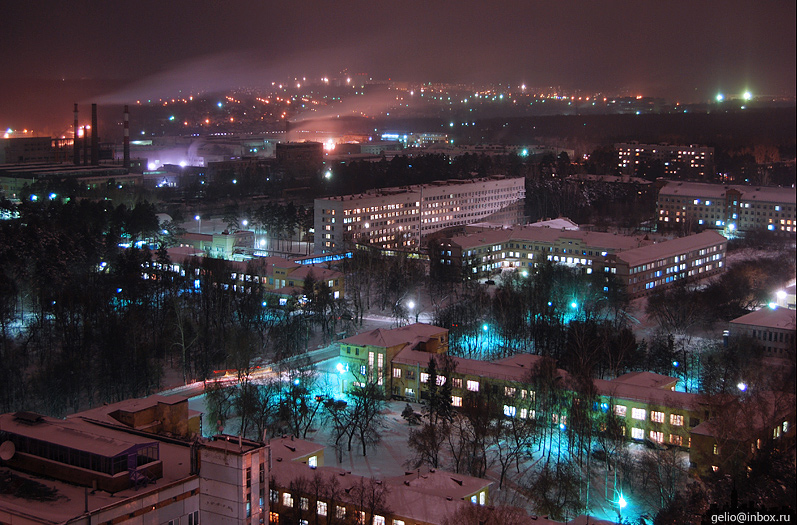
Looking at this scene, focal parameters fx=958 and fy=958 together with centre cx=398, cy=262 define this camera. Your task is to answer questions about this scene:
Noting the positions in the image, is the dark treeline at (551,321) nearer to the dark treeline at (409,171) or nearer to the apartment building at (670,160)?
the dark treeline at (409,171)

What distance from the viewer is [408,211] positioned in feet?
55.1

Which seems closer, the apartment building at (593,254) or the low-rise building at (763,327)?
the low-rise building at (763,327)

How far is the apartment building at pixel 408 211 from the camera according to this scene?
49.7 feet

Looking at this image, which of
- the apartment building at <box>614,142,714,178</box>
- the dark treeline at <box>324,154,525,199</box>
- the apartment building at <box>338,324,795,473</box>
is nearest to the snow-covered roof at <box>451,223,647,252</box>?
the apartment building at <box>338,324,795,473</box>

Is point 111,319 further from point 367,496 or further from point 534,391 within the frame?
point 367,496

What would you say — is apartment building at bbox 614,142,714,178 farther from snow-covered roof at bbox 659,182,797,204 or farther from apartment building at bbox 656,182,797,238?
apartment building at bbox 656,182,797,238

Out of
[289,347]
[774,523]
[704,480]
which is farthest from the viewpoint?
[289,347]

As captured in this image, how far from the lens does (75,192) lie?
694 inches

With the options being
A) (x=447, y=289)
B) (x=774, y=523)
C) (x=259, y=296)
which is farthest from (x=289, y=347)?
(x=774, y=523)

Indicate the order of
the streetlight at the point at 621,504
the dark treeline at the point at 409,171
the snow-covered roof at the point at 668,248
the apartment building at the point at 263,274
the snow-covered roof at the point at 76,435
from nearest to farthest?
the snow-covered roof at the point at 76,435 → the streetlight at the point at 621,504 → the apartment building at the point at 263,274 → the snow-covered roof at the point at 668,248 → the dark treeline at the point at 409,171

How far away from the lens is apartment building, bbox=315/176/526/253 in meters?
15.2

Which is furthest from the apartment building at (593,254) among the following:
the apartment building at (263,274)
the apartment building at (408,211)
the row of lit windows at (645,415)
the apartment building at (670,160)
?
the apartment building at (670,160)

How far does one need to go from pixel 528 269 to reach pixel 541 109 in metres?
33.2

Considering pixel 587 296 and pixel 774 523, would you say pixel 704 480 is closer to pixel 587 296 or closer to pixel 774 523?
pixel 774 523
